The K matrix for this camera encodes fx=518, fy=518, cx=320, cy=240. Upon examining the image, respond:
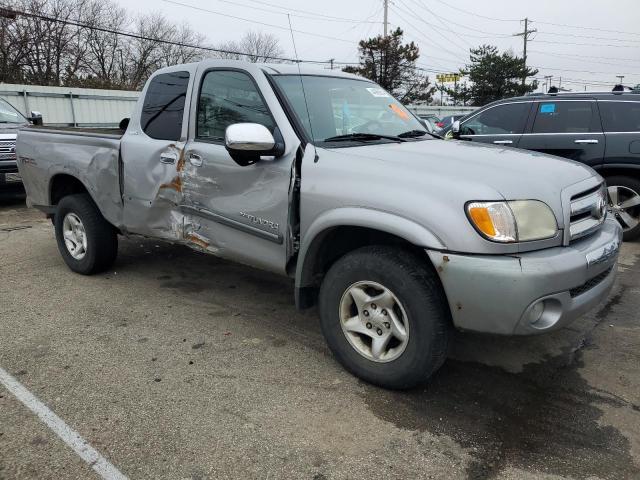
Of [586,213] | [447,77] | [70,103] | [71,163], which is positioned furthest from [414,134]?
[447,77]

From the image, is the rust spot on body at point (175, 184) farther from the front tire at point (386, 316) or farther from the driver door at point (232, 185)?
the front tire at point (386, 316)

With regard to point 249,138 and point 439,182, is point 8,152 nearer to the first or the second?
point 249,138

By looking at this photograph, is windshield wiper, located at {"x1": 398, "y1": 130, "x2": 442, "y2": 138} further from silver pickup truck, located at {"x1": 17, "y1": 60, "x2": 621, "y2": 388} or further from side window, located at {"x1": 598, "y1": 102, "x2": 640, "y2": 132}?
side window, located at {"x1": 598, "y1": 102, "x2": 640, "y2": 132}

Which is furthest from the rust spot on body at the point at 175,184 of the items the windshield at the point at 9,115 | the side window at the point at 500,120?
the windshield at the point at 9,115

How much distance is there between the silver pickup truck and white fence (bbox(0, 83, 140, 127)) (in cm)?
1397

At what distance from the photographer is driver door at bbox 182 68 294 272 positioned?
125 inches

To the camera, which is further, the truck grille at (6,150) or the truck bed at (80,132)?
the truck grille at (6,150)

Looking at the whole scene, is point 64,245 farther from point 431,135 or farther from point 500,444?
point 500,444

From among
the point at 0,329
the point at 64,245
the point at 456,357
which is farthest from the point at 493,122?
the point at 0,329

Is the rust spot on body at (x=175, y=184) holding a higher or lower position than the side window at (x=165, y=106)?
lower

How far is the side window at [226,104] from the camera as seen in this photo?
336 centimetres

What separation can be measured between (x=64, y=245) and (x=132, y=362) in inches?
89.8

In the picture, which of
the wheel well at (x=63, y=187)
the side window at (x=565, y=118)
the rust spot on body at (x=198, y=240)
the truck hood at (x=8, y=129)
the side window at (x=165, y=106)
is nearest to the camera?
the rust spot on body at (x=198, y=240)

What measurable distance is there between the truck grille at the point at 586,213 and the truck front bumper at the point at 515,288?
173 millimetres
